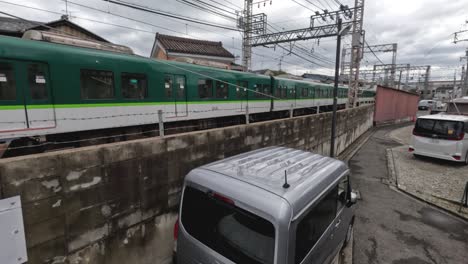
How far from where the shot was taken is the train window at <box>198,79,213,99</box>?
841 cm

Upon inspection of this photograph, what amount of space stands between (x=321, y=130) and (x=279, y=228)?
933 cm

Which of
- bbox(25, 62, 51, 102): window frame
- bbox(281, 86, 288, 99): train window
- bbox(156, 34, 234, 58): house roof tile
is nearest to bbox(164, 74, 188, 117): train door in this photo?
bbox(25, 62, 51, 102): window frame

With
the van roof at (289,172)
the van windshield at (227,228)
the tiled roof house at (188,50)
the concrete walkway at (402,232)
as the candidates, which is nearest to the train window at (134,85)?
the van roof at (289,172)

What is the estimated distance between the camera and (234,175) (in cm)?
240

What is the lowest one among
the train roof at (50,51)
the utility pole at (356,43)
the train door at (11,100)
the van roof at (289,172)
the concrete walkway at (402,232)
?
the concrete walkway at (402,232)

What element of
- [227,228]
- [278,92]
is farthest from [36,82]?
[278,92]

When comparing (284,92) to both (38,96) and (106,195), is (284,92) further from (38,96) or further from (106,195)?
(106,195)

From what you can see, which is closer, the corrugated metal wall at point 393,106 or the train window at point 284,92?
the train window at point 284,92

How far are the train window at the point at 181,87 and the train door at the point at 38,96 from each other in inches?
140

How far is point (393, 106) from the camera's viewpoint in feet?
86.6

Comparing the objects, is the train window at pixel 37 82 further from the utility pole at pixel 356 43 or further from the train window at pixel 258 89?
the utility pole at pixel 356 43

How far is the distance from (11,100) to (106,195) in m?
3.41

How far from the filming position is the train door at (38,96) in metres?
4.62

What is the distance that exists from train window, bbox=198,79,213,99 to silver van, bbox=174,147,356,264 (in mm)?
5867
